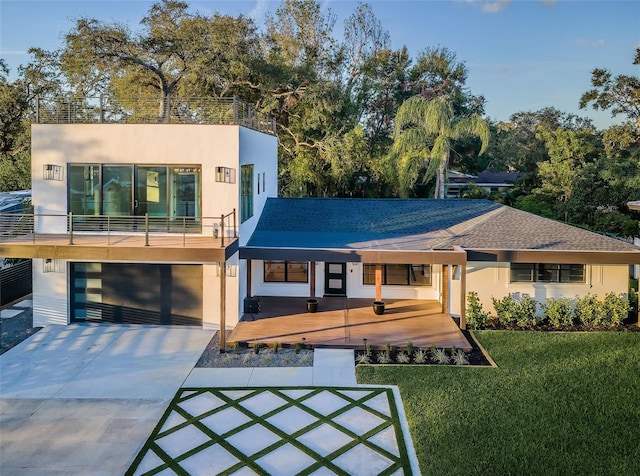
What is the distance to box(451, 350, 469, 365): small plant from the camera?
1207 centimetres

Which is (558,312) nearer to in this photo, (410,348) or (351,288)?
(410,348)

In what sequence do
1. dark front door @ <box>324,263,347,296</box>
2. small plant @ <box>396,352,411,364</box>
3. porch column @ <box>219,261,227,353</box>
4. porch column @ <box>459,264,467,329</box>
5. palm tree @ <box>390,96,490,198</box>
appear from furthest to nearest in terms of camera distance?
palm tree @ <box>390,96,490,198</box> → dark front door @ <box>324,263,347,296</box> → porch column @ <box>459,264,467,329</box> → porch column @ <box>219,261,227,353</box> → small plant @ <box>396,352,411,364</box>

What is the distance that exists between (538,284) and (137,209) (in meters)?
11.1

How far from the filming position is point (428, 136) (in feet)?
95.1

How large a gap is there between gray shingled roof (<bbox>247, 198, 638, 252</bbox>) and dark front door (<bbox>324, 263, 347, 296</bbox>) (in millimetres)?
1078

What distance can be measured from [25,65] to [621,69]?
30.6 meters

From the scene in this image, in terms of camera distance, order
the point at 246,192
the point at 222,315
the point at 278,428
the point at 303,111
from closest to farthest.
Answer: the point at 278,428
the point at 222,315
the point at 246,192
the point at 303,111

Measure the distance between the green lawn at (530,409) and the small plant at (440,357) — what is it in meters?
0.47

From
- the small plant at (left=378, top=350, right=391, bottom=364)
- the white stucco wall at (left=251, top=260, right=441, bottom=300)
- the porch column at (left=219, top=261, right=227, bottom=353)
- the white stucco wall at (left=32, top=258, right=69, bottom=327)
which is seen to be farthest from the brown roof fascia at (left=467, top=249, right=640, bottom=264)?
the white stucco wall at (left=32, top=258, right=69, bottom=327)

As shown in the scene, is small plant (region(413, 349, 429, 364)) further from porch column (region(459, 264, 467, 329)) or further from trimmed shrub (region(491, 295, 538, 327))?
trimmed shrub (region(491, 295, 538, 327))

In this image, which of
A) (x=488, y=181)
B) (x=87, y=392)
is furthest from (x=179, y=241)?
(x=488, y=181)

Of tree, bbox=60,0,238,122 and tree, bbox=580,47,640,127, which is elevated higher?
tree, bbox=60,0,238,122

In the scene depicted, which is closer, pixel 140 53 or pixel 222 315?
pixel 222 315

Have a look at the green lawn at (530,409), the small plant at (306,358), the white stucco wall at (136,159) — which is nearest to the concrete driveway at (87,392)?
the white stucco wall at (136,159)
